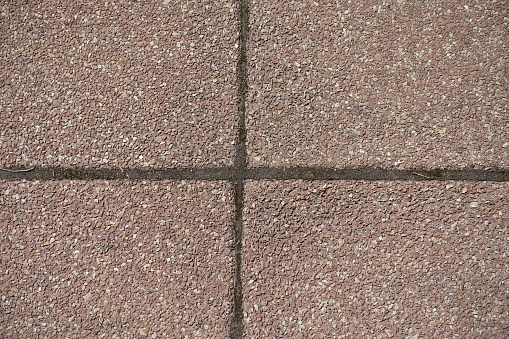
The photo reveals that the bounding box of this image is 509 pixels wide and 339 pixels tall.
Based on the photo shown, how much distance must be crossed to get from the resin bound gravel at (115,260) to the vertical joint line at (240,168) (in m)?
0.03

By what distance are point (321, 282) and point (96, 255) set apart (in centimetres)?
77

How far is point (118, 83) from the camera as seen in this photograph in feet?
5.06

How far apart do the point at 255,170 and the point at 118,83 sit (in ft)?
1.92

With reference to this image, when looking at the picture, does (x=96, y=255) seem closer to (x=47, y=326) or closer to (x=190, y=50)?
(x=47, y=326)

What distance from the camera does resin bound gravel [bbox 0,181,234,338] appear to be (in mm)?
1448

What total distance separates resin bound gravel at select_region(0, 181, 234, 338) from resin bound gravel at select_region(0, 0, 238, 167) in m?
0.13

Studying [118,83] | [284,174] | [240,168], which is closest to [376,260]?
[284,174]

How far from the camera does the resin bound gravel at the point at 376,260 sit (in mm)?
1439

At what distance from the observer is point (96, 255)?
4.83 feet

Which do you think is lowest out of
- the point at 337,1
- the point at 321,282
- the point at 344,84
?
the point at 321,282

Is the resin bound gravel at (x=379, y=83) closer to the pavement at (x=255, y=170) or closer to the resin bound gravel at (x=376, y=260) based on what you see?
the pavement at (x=255, y=170)

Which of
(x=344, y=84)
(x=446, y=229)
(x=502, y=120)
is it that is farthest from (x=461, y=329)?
(x=344, y=84)

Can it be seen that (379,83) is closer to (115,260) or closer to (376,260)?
(376,260)

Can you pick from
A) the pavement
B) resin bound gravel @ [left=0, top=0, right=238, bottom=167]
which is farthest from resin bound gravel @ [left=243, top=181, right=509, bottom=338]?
resin bound gravel @ [left=0, top=0, right=238, bottom=167]
